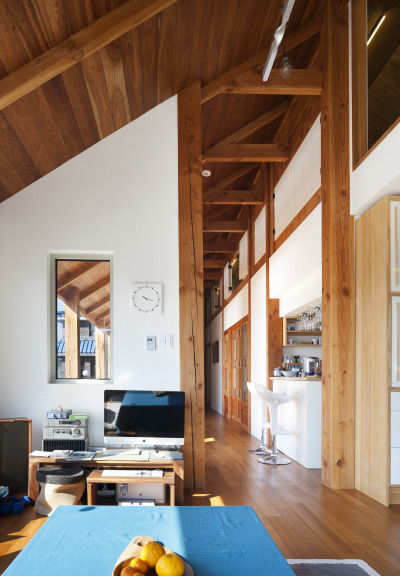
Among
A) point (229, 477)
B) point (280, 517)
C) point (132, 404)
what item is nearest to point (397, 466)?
point (280, 517)

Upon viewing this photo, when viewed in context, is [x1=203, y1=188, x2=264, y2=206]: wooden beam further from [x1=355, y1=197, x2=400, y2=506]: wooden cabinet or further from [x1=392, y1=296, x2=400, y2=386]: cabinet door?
[x1=392, y1=296, x2=400, y2=386]: cabinet door

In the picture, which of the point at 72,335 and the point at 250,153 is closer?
the point at 72,335

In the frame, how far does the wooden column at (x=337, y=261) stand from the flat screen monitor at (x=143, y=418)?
1381 mm

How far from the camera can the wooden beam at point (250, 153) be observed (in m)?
6.54

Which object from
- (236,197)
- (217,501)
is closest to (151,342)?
(217,501)

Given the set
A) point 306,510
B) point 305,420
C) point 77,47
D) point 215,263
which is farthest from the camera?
point 215,263

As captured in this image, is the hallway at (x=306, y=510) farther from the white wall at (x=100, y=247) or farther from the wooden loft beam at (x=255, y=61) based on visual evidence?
the wooden loft beam at (x=255, y=61)

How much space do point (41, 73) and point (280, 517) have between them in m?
3.39

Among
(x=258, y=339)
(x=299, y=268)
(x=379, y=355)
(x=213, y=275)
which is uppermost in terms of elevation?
(x=213, y=275)

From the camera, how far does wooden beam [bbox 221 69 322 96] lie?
4.93 metres

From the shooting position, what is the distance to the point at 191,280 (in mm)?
4520

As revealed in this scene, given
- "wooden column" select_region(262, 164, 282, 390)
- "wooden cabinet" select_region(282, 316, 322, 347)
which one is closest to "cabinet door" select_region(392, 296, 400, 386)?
"wooden cabinet" select_region(282, 316, 322, 347)

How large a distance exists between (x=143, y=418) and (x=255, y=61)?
11.3 ft

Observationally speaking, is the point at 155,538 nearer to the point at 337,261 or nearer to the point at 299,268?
the point at 337,261
